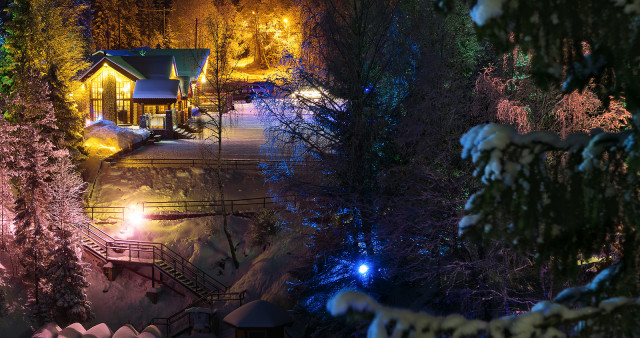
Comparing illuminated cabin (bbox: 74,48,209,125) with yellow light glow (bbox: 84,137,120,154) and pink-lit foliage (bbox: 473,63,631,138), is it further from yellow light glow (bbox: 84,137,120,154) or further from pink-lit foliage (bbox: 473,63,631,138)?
pink-lit foliage (bbox: 473,63,631,138)

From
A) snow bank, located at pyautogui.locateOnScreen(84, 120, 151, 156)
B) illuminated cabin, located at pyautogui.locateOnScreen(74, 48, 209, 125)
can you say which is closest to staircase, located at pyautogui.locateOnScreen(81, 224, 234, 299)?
snow bank, located at pyautogui.locateOnScreen(84, 120, 151, 156)

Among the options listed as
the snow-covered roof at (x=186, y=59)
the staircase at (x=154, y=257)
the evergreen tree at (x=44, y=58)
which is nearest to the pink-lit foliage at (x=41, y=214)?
the staircase at (x=154, y=257)

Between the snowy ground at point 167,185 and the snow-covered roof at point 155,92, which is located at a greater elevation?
the snow-covered roof at point 155,92

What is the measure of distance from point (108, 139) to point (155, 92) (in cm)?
1170

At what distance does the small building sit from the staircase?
678 cm

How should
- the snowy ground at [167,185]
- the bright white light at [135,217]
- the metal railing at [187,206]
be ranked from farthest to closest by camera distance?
1. the snowy ground at [167,185]
2. the metal railing at [187,206]
3. the bright white light at [135,217]

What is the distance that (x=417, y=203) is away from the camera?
54.2 ft

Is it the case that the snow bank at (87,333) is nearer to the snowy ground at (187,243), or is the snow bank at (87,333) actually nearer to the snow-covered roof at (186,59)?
the snowy ground at (187,243)

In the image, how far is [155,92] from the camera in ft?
165

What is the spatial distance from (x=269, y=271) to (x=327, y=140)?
7.69 m

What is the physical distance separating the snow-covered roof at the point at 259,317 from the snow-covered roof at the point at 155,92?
34134 mm

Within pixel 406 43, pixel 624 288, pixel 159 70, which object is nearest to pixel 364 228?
pixel 406 43

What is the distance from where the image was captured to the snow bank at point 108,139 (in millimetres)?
38875

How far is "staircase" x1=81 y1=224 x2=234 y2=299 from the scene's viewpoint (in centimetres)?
2712
